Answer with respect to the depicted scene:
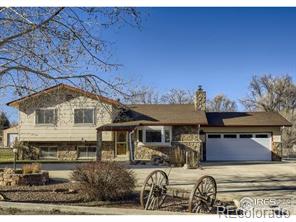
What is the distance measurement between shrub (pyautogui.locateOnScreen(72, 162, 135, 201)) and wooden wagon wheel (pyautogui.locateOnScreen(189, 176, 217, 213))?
2.23 m

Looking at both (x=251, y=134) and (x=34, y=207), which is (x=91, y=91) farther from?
(x=251, y=134)

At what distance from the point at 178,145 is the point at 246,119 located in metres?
5.77

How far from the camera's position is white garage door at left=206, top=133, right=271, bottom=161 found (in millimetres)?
30438

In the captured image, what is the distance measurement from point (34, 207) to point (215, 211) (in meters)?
4.27

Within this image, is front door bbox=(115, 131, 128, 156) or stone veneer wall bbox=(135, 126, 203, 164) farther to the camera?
front door bbox=(115, 131, 128, 156)

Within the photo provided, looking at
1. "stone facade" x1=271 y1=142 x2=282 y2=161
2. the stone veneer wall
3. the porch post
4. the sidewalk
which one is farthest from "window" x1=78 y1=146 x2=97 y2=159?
the sidewalk

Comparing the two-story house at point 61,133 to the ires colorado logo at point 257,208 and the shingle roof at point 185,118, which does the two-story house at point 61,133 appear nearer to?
the shingle roof at point 185,118

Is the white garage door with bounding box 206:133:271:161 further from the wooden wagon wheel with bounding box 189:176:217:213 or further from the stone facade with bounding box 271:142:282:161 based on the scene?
the wooden wagon wheel with bounding box 189:176:217:213

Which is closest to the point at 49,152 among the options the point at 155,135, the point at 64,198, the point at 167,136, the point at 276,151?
the point at 155,135

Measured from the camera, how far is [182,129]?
29094 mm

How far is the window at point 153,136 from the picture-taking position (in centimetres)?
2900

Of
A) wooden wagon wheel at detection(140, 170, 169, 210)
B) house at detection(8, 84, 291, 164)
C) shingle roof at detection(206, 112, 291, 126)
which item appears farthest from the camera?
shingle roof at detection(206, 112, 291, 126)

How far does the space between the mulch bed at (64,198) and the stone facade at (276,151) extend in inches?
750
